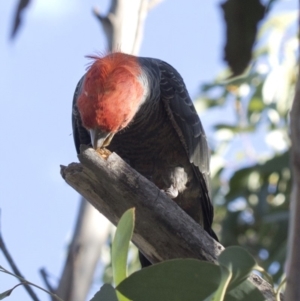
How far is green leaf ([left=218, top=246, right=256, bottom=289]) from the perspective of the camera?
0.95 meters

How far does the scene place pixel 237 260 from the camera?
3.18ft

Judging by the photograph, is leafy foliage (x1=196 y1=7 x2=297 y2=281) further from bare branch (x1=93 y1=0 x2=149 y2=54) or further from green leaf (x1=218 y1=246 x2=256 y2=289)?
green leaf (x1=218 y1=246 x2=256 y2=289)

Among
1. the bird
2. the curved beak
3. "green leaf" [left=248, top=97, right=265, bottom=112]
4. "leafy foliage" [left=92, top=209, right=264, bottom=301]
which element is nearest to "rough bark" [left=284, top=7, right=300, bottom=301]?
"leafy foliage" [left=92, top=209, right=264, bottom=301]

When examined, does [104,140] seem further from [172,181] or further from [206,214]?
[206,214]

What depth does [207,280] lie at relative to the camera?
1126 millimetres

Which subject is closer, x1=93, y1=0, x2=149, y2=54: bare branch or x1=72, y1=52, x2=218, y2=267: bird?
x1=72, y1=52, x2=218, y2=267: bird

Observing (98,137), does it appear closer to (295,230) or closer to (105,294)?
(105,294)

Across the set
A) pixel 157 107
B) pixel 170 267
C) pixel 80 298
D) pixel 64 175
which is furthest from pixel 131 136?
pixel 170 267

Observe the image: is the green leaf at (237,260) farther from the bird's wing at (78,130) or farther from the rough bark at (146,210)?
the bird's wing at (78,130)

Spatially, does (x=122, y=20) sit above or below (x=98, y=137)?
above

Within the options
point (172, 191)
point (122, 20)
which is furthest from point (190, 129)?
point (122, 20)

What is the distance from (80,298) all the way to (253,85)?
259 cm

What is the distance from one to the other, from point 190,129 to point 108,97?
62 centimetres

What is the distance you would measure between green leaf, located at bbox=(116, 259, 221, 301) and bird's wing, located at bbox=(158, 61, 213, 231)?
1833mm
